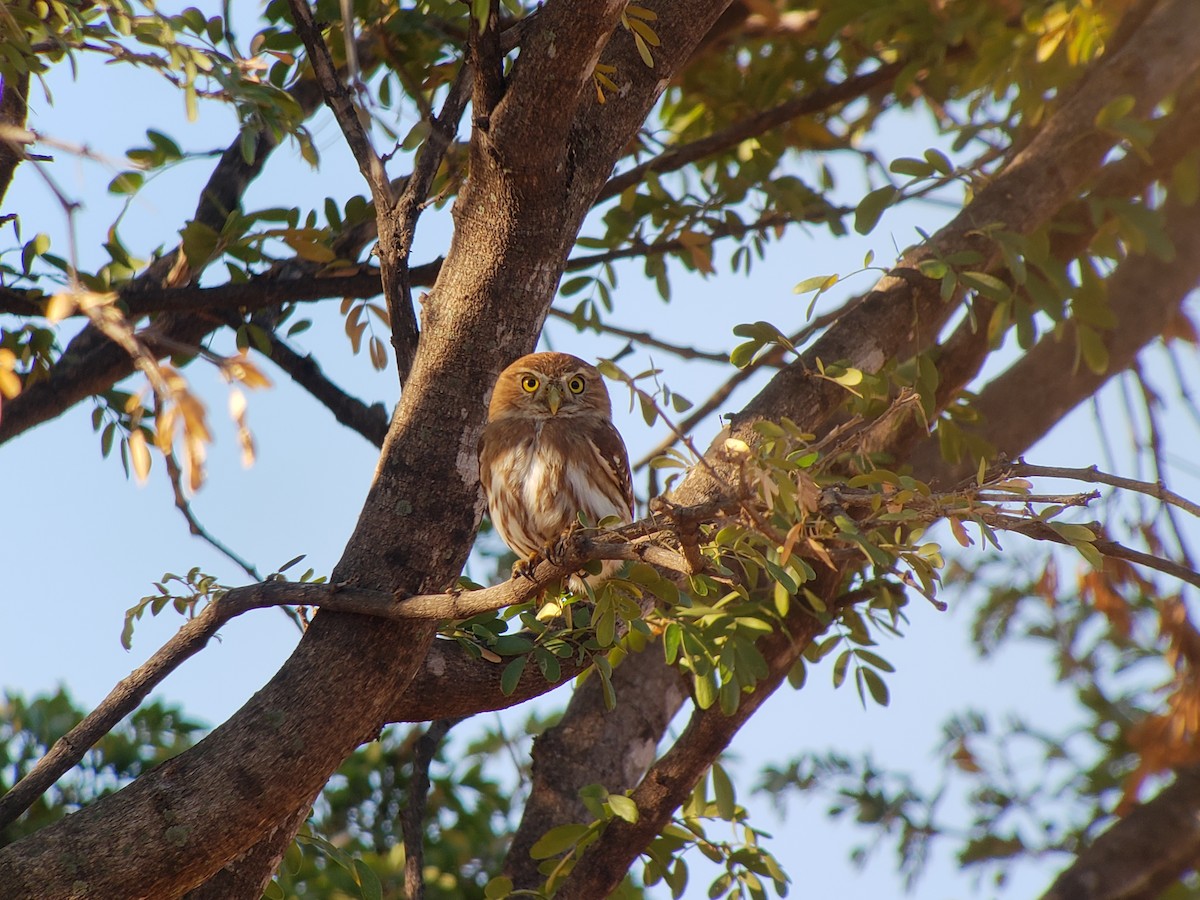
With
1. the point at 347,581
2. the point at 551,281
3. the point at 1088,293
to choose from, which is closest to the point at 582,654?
the point at 347,581

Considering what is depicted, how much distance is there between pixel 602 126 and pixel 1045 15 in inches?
102

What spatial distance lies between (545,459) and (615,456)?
0.30 metres

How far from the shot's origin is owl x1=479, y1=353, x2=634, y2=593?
3.55 m

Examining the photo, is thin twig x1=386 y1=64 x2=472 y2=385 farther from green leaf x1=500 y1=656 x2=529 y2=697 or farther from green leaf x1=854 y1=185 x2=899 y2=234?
green leaf x1=854 y1=185 x2=899 y2=234

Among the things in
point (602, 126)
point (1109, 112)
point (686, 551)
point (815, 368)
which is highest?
point (1109, 112)

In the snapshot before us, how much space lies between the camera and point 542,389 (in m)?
3.97

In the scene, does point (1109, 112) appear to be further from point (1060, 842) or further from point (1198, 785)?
point (1060, 842)

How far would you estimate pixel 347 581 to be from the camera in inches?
114

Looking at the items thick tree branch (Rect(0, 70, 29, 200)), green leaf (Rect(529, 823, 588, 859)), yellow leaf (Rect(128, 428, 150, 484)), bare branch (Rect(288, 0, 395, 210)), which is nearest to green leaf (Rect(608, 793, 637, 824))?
green leaf (Rect(529, 823, 588, 859))

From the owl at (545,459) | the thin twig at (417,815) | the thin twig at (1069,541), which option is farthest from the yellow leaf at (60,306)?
the thin twig at (417,815)

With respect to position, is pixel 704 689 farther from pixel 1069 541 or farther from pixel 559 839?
pixel 1069 541

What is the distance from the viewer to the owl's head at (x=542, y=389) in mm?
3945

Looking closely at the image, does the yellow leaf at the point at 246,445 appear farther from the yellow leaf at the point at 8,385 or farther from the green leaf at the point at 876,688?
the green leaf at the point at 876,688

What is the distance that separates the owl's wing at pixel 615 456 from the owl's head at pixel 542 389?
0.51ft
